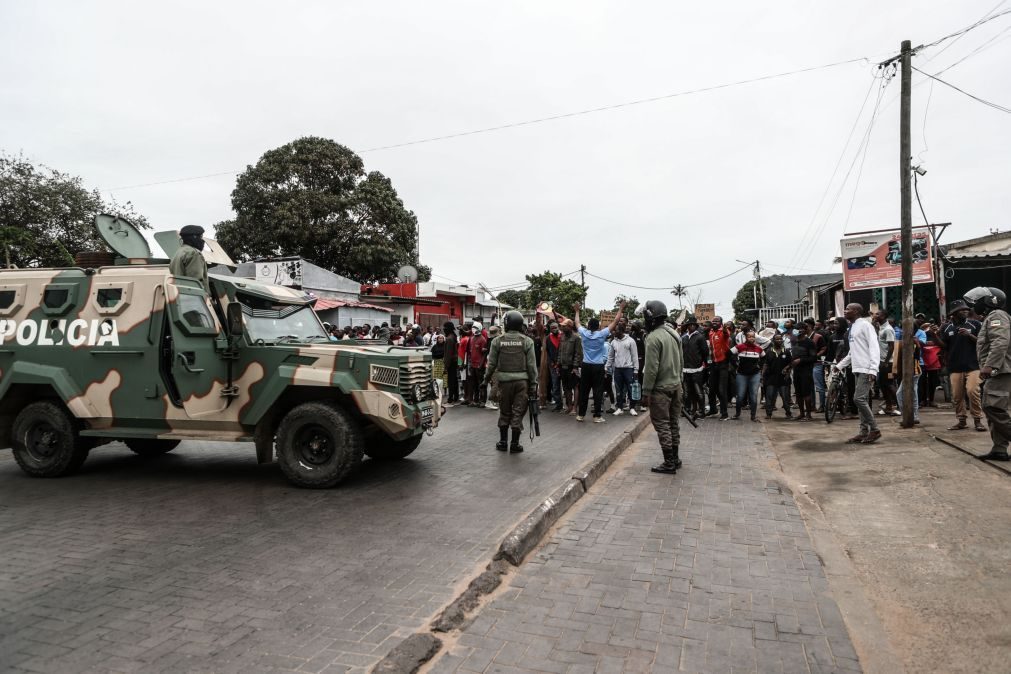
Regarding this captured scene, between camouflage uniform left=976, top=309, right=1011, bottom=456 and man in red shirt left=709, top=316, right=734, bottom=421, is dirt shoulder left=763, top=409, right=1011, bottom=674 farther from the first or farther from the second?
man in red shirt left=709, top=316, right=734, bottom=421

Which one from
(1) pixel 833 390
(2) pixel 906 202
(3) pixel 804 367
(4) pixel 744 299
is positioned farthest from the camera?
(4) pixel 744 299

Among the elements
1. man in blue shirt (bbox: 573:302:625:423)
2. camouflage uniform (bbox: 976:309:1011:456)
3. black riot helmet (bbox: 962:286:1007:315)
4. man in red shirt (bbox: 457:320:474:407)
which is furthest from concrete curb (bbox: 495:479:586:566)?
man in red shirt (bbox: 457:320:474:407)

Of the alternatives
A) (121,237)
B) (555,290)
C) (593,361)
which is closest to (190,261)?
(121,237)

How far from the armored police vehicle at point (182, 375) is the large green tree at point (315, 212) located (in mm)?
28741

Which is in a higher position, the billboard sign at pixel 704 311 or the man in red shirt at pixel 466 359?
the billboard sign at pixel 704 311

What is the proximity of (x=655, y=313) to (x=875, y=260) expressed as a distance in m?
9.94

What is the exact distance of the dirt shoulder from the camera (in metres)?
3.25

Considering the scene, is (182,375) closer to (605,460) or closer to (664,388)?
(605,460)

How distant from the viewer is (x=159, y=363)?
668 cm

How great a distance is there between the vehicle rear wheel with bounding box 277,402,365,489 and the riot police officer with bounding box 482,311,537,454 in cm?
245

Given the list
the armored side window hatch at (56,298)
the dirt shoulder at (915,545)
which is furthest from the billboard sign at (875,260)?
the armored side window hatch at (56,298)

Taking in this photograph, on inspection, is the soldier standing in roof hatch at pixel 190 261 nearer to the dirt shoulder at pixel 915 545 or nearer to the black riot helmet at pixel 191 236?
the black riot helmet at pixel 191 236

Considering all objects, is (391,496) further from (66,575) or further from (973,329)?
(973,329)

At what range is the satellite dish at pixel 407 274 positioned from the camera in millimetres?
36688
